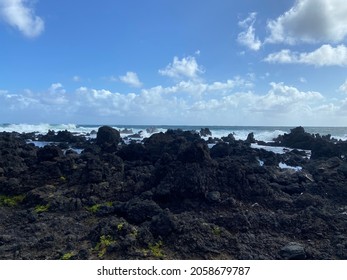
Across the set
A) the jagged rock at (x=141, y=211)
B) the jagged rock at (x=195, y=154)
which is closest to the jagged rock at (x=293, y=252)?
the jagged rock at (x=141, y=211)

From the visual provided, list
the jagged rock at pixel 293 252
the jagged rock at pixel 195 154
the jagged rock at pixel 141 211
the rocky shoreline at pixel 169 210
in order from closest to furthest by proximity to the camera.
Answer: the jagged rock at pixel 293 252, the rocky shoreline at pixel 169 210, the jagged rock at pixel 141 211, the jagged rock at pixel 195 154

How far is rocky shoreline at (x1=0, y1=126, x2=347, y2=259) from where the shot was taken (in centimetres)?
805

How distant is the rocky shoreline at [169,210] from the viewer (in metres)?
8.05

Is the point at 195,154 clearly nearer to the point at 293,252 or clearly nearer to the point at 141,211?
the point at 141,211

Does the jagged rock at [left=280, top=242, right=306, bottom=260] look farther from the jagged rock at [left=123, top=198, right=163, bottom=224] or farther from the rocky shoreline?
the jagged rock at [left=123, top=198, right=163, bottom=224]

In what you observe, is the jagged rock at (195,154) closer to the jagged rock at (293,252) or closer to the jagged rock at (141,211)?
the jagged rock at (141,211)

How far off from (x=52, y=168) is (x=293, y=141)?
108 feet

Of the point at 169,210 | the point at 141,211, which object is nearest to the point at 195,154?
the point at 169,210

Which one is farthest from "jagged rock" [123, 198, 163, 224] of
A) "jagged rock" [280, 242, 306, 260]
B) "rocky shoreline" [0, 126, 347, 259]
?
"jagged rock" [280, 242, 306, 260]

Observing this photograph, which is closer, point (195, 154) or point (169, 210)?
point (169, 210)

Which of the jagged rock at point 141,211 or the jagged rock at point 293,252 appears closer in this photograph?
the jagged rock at point 293,252

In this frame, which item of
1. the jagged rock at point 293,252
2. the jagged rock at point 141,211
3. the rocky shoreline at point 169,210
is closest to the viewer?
the jagged rock at point 293,252

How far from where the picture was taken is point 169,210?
34.7 feet

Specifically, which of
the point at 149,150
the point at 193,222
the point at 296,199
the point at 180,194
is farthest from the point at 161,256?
the point at 149,150
